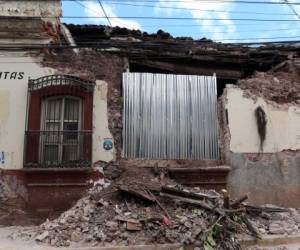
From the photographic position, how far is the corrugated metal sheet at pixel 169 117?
394 inches

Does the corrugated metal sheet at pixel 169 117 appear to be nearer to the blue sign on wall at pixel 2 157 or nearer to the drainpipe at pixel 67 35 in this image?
the drainpipe at pixel 67 35

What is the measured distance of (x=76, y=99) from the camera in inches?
404

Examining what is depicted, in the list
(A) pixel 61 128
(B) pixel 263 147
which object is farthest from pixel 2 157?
(B) pixel 263 147

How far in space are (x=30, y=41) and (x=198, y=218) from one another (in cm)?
599

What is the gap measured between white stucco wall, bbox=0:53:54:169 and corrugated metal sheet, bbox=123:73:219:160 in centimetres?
226

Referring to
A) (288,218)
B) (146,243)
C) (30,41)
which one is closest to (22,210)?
(146,243)

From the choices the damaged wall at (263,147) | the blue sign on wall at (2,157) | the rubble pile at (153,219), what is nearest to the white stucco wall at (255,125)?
the damaged wall at (263,147)

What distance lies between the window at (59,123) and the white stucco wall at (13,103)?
0.74ft

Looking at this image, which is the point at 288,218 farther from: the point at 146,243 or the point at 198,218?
the point at 146,243

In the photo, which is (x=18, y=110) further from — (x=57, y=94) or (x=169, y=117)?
(x=169, y=117)

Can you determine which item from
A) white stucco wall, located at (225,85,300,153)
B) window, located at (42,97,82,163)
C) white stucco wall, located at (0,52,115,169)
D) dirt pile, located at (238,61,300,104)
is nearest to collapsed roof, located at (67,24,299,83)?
dirt pile, located at (238,61,300,104)

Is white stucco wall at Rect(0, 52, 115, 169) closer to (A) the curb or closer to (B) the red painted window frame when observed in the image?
(B) the red painted window frame

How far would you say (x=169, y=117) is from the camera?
10195mm

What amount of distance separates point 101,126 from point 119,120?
465 millimetres
